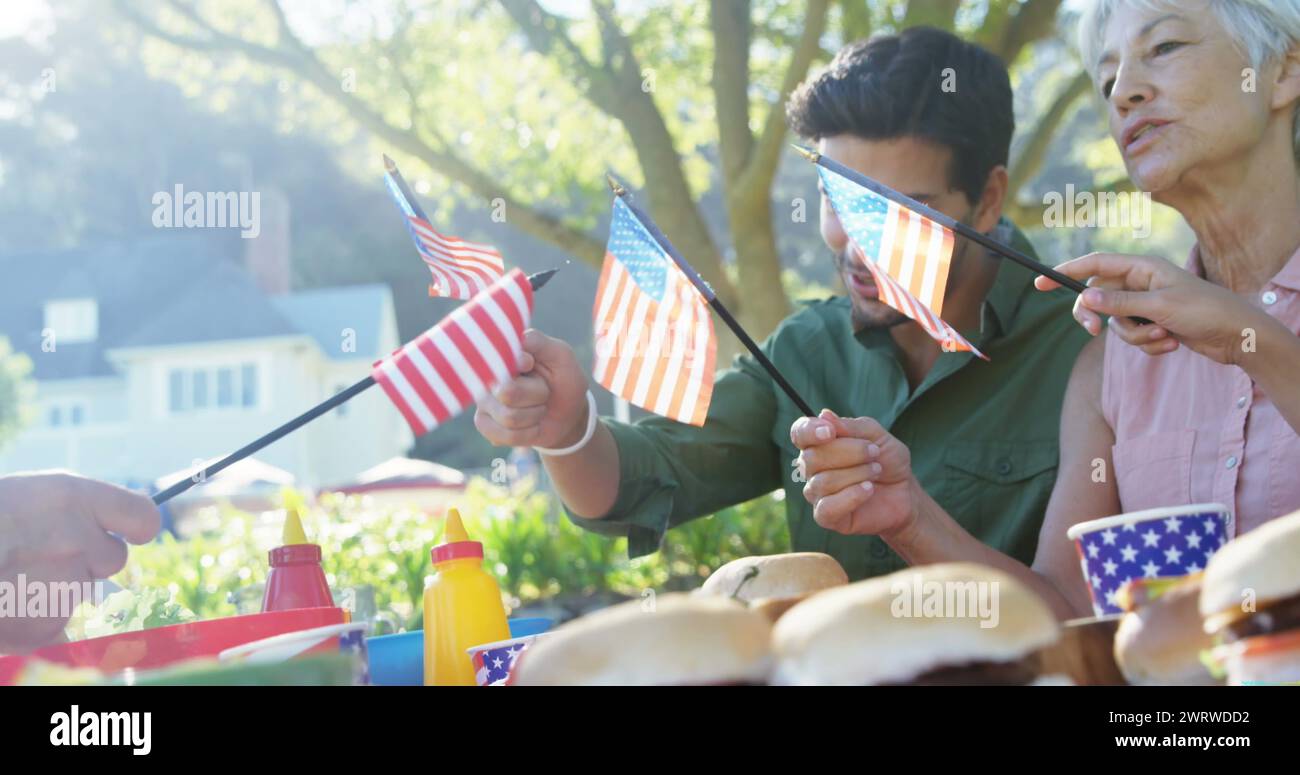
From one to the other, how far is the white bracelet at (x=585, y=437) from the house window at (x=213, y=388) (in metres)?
35.2

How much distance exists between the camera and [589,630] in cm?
105

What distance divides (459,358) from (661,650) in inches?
23.2

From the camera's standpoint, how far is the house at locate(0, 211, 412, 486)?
119ft

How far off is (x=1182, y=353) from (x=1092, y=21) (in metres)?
0.68

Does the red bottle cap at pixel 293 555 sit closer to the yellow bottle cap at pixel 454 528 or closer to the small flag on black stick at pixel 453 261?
the yellow bottle cap at pixel 454 528

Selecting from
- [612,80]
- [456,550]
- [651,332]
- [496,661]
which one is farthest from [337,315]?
[496,661]

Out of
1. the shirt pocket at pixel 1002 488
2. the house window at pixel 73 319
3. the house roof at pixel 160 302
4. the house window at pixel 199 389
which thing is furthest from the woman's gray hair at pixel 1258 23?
the house window at pixel 73 319

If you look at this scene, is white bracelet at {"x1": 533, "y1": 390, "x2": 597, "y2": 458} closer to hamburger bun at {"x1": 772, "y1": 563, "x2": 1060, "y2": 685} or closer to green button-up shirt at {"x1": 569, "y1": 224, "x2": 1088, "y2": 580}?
green button-up shirt at {"x1": 569, "y1": 224, "x2": 1088, "y2": 580}

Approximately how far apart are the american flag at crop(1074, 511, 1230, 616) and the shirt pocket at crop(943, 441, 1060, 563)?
56.2 inches

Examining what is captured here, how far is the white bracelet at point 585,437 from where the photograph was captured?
235cm

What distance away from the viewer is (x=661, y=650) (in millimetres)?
1007

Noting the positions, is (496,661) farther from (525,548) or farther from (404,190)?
(525,548)

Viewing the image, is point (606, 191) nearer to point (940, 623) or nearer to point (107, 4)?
point (107, 4)
